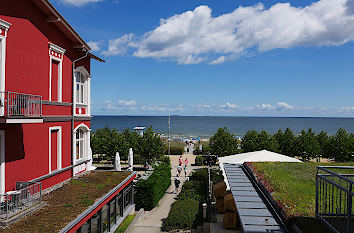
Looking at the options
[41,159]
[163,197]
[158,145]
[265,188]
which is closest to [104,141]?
[158,145]

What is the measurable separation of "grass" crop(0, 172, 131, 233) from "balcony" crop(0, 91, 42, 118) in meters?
3.15

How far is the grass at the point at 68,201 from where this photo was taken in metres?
7.42

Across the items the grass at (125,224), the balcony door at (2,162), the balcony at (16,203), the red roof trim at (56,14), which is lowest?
the grass at (125,224)

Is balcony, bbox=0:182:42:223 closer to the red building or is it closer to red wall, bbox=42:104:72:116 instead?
the red building

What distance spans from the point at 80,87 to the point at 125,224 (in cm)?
774

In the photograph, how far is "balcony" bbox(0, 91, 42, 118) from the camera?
8.36m

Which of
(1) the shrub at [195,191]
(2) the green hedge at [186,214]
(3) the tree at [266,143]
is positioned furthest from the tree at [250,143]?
(2) the green hedge at [186,214]

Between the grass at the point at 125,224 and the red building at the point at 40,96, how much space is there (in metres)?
3.60

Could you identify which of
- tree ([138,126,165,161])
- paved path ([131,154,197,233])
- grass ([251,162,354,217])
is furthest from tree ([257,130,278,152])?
grass ([251,162,354,217])

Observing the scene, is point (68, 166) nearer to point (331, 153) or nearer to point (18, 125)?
point (18, 125)

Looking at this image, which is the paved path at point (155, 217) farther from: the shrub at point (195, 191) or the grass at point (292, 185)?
the grass at point (292, 185)

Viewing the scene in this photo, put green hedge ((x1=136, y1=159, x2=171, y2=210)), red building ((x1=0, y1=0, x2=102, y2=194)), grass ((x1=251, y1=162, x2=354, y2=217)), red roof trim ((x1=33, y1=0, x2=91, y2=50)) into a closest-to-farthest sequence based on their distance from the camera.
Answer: grass ((x1=251, y1=162, x2=354, y2=217)) < red building ((x1=0, y1=0, x2=102, y2=194)) < red roof trim ((x1=33, y1=0, x2=91, y2=50)) < green hedge ((x1=136, y1=159, x2=171, y2=210))

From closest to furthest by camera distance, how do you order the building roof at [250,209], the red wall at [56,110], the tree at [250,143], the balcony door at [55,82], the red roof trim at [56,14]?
the building roof at [250,209] → the red roof trim at [56,14] → the red wall at [56,110] → the balcony door at [55,82] → the tree at [250,143]

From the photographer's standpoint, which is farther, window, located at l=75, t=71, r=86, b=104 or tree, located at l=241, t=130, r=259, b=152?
tree, located at l=241, t=130, r=259, b=152
